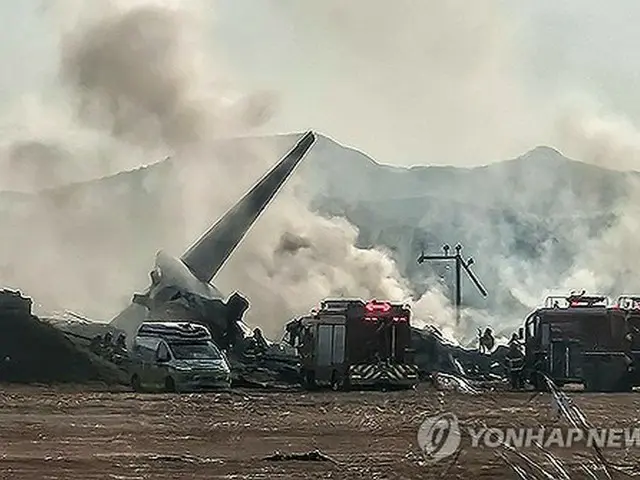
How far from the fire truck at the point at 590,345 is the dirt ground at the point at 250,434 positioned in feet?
15.6

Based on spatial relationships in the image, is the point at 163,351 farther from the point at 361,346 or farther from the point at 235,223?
the point at 235,223

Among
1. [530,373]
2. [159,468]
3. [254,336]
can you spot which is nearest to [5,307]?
[254,336]

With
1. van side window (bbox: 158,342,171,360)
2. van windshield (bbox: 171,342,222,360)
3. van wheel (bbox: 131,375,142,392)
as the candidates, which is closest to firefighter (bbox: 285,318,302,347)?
van wheel (bbox: 131,375,142,392)

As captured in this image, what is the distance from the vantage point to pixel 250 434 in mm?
18297

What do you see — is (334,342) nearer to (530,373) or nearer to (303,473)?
(530,373)

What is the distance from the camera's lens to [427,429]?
60.3ft

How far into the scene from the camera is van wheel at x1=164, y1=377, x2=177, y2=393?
31445mm

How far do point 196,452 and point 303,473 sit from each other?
2.65 m

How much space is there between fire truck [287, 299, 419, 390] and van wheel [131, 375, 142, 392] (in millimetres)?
5127

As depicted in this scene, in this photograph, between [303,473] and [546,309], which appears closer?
[303,473]

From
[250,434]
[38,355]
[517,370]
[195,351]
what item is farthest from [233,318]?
[250,434]

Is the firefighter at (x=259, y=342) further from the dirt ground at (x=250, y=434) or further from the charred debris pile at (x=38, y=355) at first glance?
the dirt ground at (x=250, y=434)

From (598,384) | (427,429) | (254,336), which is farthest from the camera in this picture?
(254,336)

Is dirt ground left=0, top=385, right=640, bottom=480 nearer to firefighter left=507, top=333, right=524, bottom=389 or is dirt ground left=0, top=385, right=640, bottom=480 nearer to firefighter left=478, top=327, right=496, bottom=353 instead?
firefighter left=507, top=333, right=524, bottom=389
